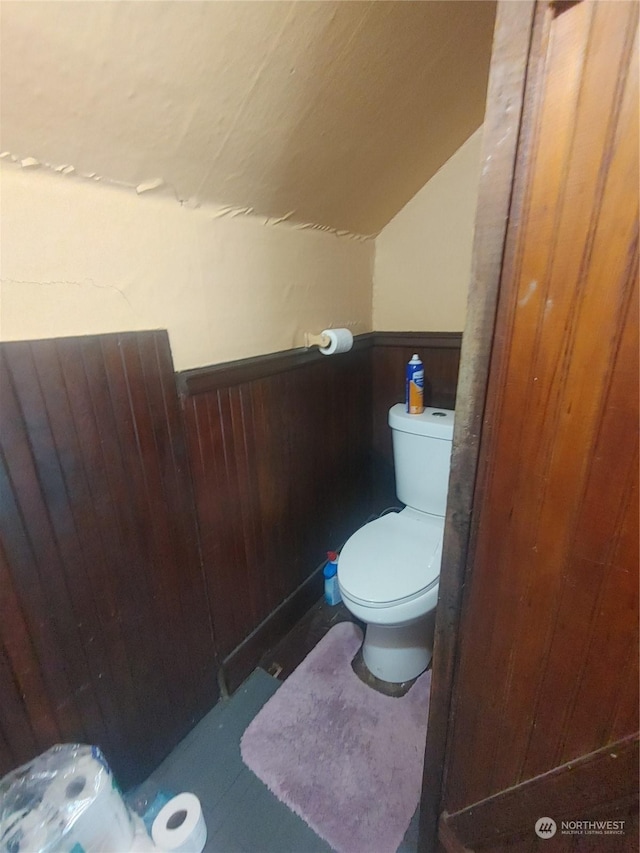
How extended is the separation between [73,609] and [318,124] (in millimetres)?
1262

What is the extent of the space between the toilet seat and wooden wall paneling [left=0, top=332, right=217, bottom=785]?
50 centimetres

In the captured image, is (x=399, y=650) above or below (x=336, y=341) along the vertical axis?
below

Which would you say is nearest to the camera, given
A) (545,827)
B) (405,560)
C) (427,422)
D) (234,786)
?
(545,827)

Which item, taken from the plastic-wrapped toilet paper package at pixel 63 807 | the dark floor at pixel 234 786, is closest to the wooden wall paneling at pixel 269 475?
the dark floor at pixel 234 786

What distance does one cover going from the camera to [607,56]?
38 centimetres

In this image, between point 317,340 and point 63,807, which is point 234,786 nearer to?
point 63,807

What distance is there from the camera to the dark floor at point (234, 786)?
104 cm

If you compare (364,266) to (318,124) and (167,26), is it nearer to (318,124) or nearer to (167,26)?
(318,124)

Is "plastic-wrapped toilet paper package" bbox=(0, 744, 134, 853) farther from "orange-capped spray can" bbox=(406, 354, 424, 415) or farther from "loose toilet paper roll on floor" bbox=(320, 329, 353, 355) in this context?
"orange-capped spray can" bbox=(406, 354, 424, 415)

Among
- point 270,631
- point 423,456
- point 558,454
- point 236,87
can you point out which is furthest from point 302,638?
point 236,87

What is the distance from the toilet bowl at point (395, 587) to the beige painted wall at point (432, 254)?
82 centimetres

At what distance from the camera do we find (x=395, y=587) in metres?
1.24

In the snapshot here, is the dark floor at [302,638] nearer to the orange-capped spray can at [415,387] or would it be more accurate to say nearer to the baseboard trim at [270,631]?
the baseboard trim at [270,631]

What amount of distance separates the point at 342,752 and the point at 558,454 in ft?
4.05
